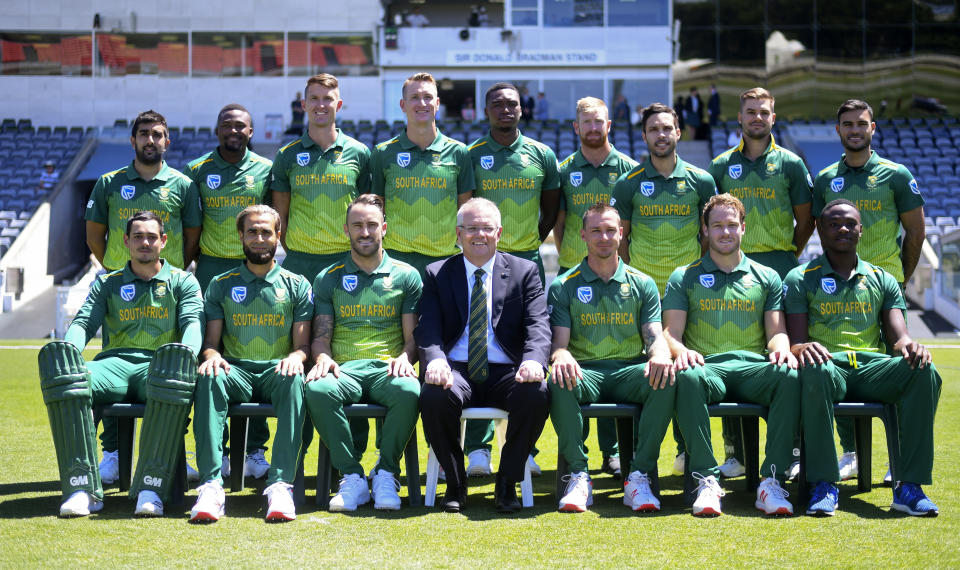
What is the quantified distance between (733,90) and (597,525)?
24159 mm

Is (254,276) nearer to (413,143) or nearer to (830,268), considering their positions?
(413,143)

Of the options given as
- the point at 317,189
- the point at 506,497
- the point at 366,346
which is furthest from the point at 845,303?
the point at 317,189

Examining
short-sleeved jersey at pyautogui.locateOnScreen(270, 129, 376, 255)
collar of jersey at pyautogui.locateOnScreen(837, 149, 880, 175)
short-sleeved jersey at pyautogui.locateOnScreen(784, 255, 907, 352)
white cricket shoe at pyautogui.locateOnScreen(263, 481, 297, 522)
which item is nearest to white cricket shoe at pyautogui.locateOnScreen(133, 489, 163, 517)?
white cricket shoe at pyautogui.locateOnScreen(263, 481, 297, 522)

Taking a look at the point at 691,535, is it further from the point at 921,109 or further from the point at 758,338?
the point at 921,109

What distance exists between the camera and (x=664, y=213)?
5.68 m

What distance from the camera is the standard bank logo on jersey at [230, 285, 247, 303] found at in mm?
4969

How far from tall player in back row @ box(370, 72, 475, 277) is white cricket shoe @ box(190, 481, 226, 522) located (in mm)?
1890

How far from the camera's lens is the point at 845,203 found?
4.89 m

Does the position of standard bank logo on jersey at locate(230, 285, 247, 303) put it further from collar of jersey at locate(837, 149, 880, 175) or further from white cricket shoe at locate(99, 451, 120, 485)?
collar of jersey at locate(837, 149, 880, 175)

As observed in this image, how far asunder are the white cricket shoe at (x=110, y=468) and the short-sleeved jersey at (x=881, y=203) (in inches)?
164

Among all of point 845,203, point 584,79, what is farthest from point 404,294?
point 584,79

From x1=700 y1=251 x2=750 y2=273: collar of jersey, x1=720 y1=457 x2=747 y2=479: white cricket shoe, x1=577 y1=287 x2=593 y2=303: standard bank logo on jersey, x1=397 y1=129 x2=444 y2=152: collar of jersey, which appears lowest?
x1=720 y1=457 x2=747 y2=479: white cricket shoe

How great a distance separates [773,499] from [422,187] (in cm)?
260

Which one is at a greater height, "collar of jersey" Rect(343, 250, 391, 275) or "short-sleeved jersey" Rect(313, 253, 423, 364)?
"collar of jersey" Rect(343, 250, 391, 275)
